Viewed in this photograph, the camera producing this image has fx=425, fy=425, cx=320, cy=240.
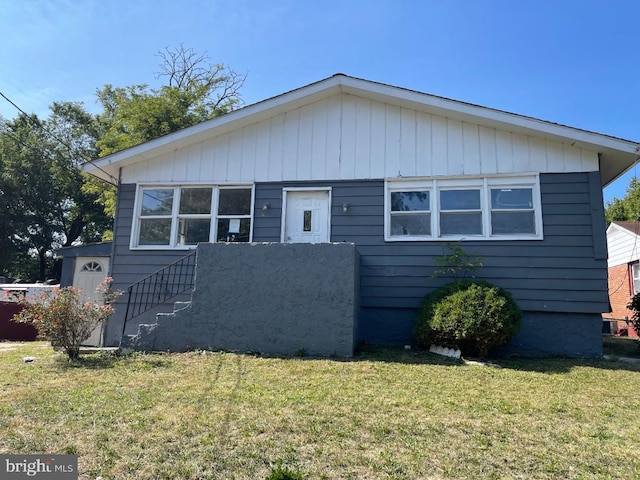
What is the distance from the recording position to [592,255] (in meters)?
7.41

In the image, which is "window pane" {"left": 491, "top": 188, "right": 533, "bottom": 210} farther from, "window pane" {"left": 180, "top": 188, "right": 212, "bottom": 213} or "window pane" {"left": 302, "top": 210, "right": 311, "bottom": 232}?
"window pane" {"left": 180, "top": 188, "right": 212, "bottom": 213}

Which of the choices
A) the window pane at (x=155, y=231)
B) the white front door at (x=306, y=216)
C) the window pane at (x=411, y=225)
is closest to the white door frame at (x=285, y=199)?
the white front door at (x=306, y=216)

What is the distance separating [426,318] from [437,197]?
250cm

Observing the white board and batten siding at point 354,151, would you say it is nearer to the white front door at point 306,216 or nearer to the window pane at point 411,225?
the white front door at point 306,216

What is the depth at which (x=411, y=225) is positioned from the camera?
8266 mm

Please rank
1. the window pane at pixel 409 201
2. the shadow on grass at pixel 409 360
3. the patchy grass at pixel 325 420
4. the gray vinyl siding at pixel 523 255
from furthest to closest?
the window pane at pixel 409 201, the gray vinyl siding at pixel 523 255, the shadow on grass at pixel 409 360, the patchy grass at pixel 325 420

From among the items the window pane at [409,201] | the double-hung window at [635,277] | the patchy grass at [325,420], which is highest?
the window pane at [409,201]

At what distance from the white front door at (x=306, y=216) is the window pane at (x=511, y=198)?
3.17 m

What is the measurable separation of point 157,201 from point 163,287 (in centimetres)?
198

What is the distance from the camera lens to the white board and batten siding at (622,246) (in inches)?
553

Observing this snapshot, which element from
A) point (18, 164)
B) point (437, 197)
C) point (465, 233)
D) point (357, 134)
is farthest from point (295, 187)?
point (18, 164)

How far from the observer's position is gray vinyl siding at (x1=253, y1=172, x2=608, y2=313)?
7410 millimetres

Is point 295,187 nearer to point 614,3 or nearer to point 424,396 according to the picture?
point 424,396

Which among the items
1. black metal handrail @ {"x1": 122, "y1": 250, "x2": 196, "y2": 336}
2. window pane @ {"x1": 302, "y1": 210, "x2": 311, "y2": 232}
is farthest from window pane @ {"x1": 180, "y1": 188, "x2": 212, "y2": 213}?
window pane @ {"x1": 302, "y1": 210, "x2": 311, "y2": 232}
